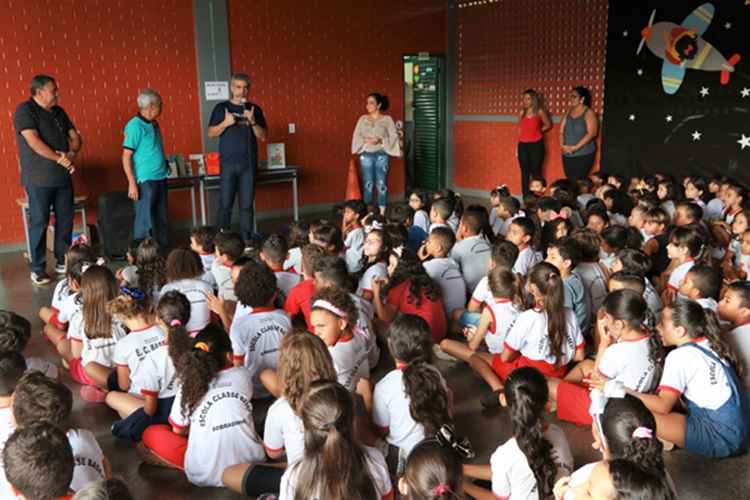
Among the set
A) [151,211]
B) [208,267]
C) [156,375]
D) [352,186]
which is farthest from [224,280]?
[352,186]

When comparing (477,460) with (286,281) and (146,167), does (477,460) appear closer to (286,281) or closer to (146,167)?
(286,281)

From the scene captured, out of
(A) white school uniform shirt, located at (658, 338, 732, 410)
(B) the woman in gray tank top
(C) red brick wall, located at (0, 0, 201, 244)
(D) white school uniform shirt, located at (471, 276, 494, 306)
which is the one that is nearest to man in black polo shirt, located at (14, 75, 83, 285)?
(C) red brick wall, located at (0, 0, 201, 244)

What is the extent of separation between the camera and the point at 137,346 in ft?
9.66

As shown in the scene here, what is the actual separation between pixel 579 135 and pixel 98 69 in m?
5.52

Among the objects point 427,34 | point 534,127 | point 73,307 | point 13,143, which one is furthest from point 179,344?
point 427,34

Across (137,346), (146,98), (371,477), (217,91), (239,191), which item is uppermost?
(217,91)

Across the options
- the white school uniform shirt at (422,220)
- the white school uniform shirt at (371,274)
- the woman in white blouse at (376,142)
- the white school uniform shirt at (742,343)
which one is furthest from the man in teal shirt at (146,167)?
the white school uniform shirt at (742,343)

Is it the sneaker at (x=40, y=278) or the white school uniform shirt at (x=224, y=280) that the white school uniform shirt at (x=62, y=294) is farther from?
the sneaker at (x=40, y=278)

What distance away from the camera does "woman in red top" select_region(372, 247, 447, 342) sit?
3.75 m

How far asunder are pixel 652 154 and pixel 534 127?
4.76 feet

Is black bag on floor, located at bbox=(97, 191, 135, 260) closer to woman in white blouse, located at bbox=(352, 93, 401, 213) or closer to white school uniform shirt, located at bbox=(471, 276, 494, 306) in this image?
woman in white blouse, located at bbox=(352, 93, 401, 213)

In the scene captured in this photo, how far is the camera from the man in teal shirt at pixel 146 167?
5.68 meters

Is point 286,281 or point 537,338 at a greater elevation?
point 286,281

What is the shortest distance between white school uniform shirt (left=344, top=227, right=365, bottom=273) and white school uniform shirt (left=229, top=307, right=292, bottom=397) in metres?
1.50
